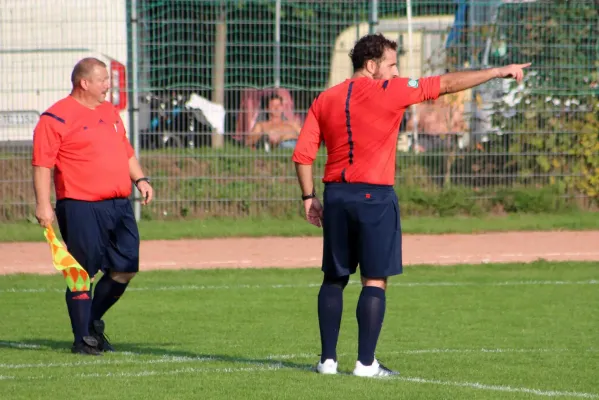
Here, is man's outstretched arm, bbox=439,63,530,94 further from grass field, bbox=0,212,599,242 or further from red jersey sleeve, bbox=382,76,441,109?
grass field, bbox=0,212,599,242

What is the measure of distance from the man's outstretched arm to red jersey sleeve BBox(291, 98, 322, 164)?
752 millimetres

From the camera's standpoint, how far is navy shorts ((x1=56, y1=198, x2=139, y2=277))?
313 inches

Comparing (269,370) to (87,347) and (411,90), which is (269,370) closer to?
(87,347)

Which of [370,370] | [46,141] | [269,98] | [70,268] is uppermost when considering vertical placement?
[269,98]

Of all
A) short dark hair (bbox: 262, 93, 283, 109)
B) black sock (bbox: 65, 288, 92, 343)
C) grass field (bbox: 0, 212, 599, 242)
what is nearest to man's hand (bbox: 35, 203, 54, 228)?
black sock (bbox: 65, 288, 92, 343)

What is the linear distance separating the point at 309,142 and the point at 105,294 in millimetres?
2026

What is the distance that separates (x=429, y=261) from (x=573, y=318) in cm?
381

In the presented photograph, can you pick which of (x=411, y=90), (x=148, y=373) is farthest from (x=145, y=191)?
(x=411, y=90)

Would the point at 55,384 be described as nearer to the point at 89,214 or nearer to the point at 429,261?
the point at 89,214

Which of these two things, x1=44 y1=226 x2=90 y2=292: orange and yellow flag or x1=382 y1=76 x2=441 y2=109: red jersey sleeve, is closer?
x1=382 y1=76 x2=441 y2=109: red jersey sleeve

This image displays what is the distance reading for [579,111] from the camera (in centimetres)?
1669

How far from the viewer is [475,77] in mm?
6609

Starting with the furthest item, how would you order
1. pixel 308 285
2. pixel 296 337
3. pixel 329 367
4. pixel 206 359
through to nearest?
pixel 308 285 < pixel 296 337 < pixel 206 359 < pixel 329 367

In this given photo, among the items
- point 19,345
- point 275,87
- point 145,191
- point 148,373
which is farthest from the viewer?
point 275,87
